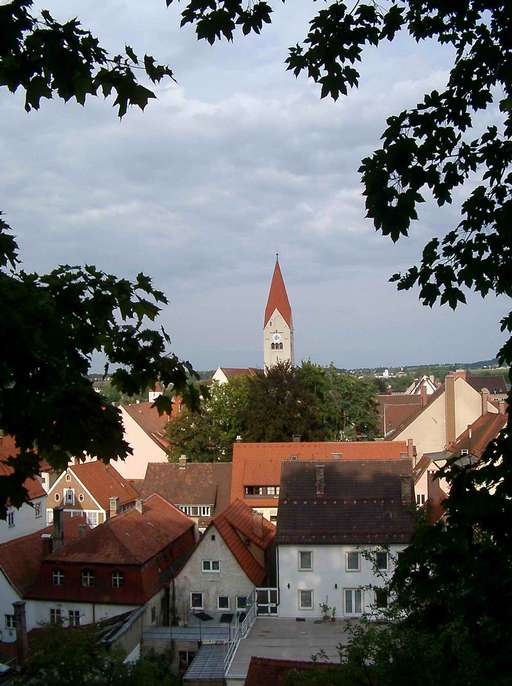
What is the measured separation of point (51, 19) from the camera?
15.7 ft

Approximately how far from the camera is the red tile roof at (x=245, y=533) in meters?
30.8

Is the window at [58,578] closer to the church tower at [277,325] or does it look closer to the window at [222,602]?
the window at [222,602]

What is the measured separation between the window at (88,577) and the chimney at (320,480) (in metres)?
9.56

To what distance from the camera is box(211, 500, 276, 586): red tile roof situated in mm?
30797

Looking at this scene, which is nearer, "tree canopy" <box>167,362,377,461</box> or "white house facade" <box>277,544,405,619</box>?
"white house facade" <box>277,544,405,619</box>

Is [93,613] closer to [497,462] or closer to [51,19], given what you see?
[497,462]

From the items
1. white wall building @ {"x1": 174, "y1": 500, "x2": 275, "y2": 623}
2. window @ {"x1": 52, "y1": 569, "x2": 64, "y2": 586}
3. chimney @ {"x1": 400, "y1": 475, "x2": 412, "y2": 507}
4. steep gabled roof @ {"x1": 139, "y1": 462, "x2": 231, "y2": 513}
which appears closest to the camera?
window @ {"x1": 52, "y1": 569, "x2": 64, "y2": 586}

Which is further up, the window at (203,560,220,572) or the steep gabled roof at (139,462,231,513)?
the steep gabled roof at (139,462,231,513)

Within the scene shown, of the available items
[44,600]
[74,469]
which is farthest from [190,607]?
[74,469]

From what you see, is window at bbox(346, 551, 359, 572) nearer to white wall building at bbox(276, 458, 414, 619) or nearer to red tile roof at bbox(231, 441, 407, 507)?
white wall building at bbox(276, 458, 414, 619)

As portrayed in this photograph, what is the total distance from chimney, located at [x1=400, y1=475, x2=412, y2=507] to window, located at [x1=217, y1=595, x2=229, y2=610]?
8.03 m

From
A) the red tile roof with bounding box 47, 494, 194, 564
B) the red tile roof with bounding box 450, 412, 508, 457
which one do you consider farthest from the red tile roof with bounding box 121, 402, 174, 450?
the red tile roof with bounding box 47, 494, 194, 564

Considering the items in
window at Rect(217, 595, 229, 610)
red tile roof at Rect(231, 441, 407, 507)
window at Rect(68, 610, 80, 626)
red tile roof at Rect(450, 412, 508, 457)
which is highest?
red tile roof at Rect(450, 412, 508, 457)

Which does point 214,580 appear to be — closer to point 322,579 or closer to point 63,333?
point 322,579
